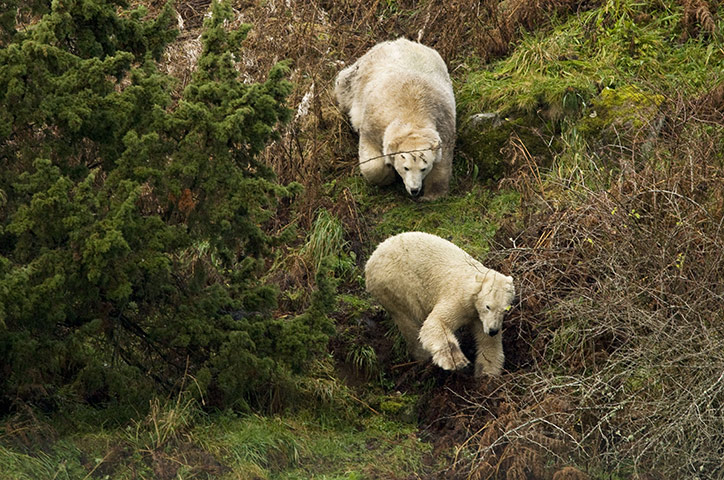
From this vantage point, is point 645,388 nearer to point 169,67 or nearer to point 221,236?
point 221,236

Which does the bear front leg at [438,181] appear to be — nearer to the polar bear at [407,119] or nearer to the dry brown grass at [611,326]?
the polar bear at [407,119]

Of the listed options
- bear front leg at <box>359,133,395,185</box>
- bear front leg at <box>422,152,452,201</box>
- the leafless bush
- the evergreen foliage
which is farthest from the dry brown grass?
the evergreen foliage

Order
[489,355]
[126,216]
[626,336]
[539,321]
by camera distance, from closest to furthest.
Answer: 1. [126,216]
2. [626,336]
3. [489,355]
4. [539,321]

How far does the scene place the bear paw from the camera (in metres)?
7.60

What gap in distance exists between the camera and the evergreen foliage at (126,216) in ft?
21.2

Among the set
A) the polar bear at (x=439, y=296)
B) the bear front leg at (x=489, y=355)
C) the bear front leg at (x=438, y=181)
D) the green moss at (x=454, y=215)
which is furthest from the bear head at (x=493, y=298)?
the bear front leg at (x=438, y=181)

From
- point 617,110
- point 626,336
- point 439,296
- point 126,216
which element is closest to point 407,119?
point 617,110

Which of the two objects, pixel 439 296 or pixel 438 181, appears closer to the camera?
pixel 439 296

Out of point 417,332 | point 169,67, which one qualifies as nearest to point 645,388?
point 417,332

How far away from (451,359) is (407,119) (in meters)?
3.28

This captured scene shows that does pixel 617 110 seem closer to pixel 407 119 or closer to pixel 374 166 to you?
pixel 407 119

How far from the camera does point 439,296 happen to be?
25.8 feet

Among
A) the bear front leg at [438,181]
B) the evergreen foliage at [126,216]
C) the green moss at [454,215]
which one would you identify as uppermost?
the evergreen foliage at [126,216]

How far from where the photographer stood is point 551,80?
419 inches
